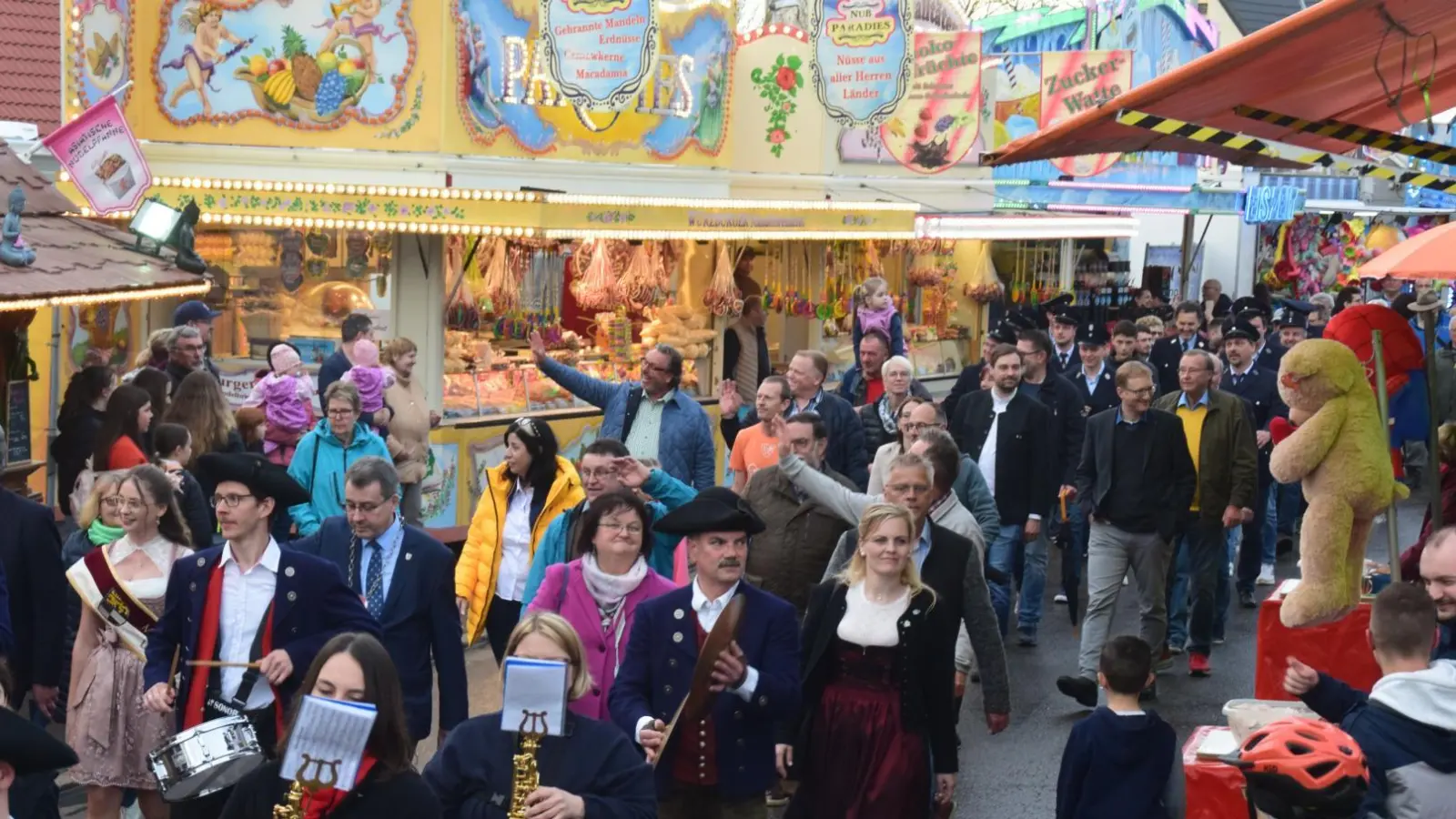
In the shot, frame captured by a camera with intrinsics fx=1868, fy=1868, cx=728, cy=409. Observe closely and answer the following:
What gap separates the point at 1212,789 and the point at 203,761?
3.29 meters

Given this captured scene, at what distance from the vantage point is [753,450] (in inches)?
390

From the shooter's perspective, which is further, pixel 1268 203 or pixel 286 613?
pixel 1268 203

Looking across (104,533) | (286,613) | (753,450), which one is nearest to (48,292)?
(104,533)

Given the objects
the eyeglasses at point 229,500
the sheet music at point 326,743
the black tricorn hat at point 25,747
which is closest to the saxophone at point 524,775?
the sheet music at point 326,743

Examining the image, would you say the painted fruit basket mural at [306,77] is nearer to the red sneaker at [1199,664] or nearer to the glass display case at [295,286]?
the glass display case at [295,286]

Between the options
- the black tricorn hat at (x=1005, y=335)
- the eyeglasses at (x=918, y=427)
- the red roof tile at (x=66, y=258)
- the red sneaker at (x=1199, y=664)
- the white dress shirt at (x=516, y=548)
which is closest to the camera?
the white dress shirt at (x=516, y=548)

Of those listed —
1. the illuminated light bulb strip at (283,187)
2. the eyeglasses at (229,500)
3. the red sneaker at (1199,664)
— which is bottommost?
the red sneaker at (1199,664)

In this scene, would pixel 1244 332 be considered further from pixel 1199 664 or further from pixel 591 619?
pixel 591 619

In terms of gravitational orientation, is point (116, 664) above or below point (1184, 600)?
above

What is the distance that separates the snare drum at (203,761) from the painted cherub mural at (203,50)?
911 centimetres

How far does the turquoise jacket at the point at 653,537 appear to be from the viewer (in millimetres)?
7621

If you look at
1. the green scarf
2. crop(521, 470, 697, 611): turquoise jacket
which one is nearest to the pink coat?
crop(521, 470, 697, 611): turquoise jacket

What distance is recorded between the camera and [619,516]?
257 inches

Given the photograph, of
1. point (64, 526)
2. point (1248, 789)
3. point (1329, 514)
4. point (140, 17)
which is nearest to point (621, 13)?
point (140, 17)
